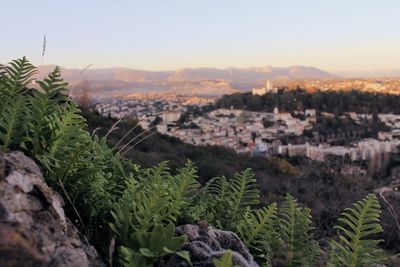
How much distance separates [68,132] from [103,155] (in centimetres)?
42

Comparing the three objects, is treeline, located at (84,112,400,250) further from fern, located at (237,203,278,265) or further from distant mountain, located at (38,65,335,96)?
distant mountain, located at (38,65,335,96)

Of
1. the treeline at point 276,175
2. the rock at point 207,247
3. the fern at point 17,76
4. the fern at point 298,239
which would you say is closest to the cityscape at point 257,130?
the treeline at point 276,175

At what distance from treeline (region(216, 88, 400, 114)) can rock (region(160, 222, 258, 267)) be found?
178ft

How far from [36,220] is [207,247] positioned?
0.54 meters

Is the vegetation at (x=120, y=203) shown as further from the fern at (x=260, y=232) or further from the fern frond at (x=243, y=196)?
the fern frond at (x=243, y=196)

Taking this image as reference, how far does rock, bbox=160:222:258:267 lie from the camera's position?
5.00ft

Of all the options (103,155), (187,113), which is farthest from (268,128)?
(103,155)

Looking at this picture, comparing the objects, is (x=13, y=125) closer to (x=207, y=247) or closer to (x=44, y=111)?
(x=44, y=111)

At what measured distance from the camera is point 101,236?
1719mm

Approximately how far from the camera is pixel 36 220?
1372mm

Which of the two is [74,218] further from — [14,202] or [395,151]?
[395,151]

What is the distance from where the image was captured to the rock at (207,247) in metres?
1.52

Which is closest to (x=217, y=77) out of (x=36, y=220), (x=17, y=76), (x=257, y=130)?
(x=257, y=130)

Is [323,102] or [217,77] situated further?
[217,77]
